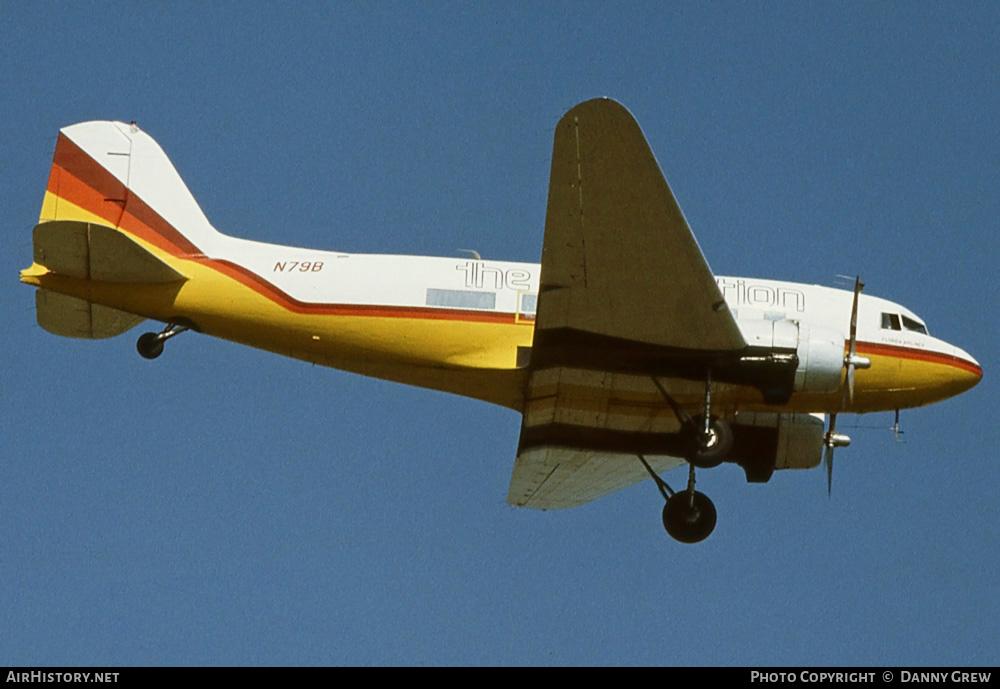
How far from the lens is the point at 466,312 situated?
2375 cm

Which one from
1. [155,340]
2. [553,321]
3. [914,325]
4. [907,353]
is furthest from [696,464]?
[155,340]

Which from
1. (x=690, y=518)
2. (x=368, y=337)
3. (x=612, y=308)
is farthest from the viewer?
(x=690, y=518)

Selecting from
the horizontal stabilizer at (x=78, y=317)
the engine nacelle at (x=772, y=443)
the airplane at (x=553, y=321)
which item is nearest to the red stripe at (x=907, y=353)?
the airplane at (x=553, y=321)

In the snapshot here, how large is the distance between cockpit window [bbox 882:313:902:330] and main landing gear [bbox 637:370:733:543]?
3643 millimetres

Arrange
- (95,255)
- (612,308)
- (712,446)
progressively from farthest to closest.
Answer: (95,255)
(712,446)
(612,308)

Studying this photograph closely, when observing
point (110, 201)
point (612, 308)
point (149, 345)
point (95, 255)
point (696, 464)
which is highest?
point (110, 201)

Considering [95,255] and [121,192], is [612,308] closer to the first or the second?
[95,255]

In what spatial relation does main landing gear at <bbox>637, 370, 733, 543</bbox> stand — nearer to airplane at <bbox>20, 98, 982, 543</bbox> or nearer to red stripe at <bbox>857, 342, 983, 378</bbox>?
airplane at <bbox>20, 98, 982, 543</bbox>

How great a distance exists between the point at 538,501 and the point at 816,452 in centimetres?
561

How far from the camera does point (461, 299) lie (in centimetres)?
2381

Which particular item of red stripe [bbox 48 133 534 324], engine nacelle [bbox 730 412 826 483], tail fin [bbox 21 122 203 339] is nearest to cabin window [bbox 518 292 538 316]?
engine nacelle [bbox 730 412 826 483]

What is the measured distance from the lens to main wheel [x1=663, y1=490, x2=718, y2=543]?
24.6 m

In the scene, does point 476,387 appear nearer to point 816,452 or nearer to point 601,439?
point 601,439

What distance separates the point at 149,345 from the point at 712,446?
9597 millimetres
